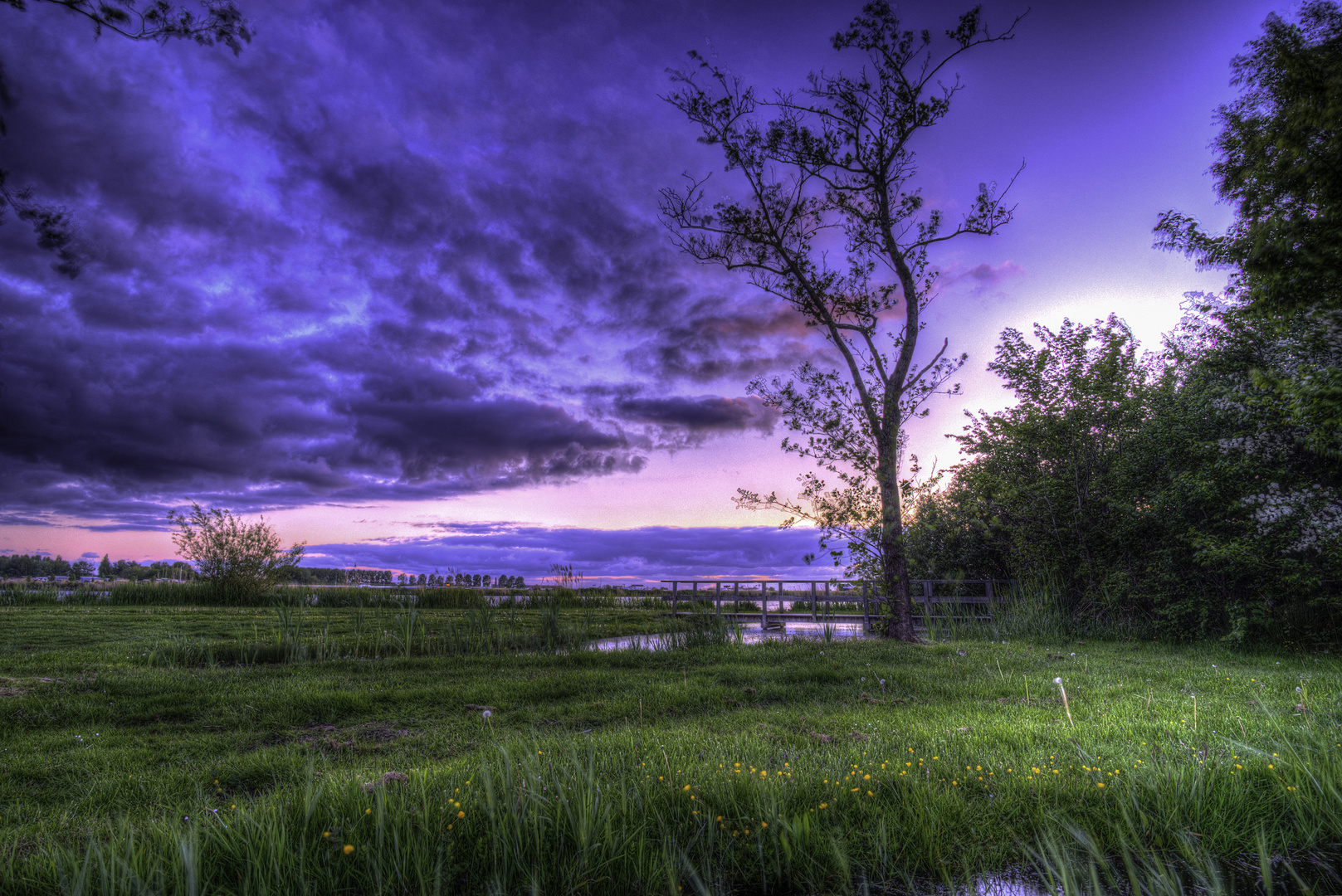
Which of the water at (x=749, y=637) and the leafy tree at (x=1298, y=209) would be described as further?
the water at (x=749, y=637)

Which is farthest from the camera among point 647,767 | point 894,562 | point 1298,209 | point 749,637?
point 749,637

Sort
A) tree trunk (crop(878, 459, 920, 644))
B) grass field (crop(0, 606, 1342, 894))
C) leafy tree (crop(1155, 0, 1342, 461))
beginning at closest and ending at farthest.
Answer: grass field (crop(0, 606, 1342, 894)) → leafy tree (crop(1155, 0, 1342, 461)) → tree trunk (crop(878, 459, 920, 644))

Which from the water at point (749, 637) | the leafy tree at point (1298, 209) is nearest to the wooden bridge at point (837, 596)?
the water at point (749, 637)

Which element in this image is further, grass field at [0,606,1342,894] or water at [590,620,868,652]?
water at [590,620,868,652]

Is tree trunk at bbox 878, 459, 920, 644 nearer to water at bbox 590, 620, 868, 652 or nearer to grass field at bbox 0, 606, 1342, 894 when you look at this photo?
water at bbox 590, 620, 868, 652

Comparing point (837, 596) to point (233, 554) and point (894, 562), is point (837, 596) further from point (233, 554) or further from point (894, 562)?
point (233, 554)

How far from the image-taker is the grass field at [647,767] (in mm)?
2170

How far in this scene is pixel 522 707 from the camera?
648 centimetres

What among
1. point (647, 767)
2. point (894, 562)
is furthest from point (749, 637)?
point (647, 767)

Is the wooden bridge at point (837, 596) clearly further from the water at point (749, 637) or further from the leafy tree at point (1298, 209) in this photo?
the leafy tree at point (1298, 209)

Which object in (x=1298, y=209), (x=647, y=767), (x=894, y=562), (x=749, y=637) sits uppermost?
(x=1298, y=209)

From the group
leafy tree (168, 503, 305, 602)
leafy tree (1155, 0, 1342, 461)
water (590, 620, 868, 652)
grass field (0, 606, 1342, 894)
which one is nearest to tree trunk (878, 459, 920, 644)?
water (590, 620, 868, 652)

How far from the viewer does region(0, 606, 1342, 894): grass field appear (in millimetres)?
2170

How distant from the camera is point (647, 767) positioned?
320 cm
